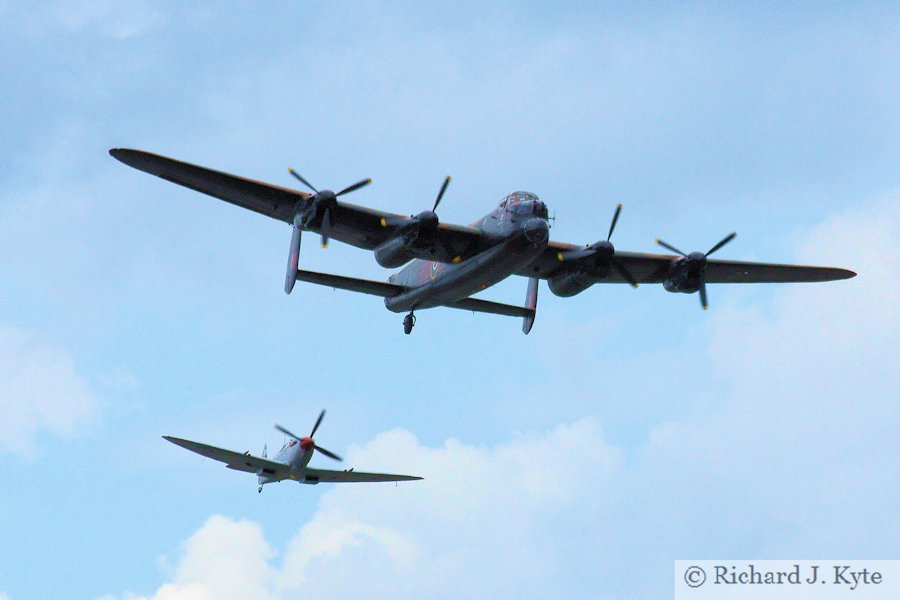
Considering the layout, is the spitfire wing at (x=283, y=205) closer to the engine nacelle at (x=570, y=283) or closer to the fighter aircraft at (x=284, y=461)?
the engine nacelle at (x=570, y=283)

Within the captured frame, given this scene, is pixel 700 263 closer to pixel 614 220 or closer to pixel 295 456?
pixel 614 220

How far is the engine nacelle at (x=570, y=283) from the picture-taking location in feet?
133

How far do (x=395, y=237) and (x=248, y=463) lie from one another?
18.8 metres

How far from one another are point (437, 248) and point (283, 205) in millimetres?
5762

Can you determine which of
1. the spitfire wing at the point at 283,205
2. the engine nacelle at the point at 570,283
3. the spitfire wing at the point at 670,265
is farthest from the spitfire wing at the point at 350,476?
the spitfire wing at the point at 283,205

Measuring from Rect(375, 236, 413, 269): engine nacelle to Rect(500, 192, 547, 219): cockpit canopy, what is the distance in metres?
4.06

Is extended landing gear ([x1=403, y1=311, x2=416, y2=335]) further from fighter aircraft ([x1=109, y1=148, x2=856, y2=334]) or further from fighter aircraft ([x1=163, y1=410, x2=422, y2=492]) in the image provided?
fighter aircraft ([x1=163, y1=410, x2=422, y2=492])

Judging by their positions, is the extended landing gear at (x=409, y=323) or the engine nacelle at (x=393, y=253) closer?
the engine nacelle at (x=393, y=253)

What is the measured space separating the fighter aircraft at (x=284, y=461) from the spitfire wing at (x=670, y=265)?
1540cm

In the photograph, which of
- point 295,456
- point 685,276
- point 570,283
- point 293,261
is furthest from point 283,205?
point 295,456

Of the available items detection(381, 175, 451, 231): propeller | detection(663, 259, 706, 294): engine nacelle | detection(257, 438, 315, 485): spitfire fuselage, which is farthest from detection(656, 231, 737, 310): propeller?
detection(257, 438, 315, 485): spitfire fuselage

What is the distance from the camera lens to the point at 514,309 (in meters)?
43.3

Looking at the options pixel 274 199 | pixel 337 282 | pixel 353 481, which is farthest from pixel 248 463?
pixel 274 199

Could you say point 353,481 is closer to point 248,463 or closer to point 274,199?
point 248,463
